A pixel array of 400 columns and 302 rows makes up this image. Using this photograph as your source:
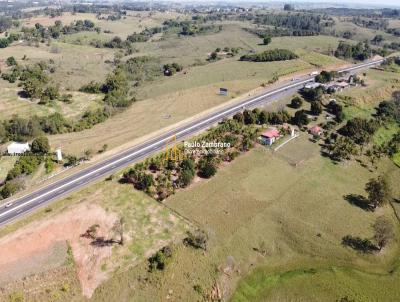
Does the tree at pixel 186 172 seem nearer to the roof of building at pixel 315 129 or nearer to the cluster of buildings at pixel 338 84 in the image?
the roof of building at pixel 315 129

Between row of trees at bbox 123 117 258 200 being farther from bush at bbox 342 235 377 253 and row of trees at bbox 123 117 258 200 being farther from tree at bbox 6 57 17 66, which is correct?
tree at bbox 6 57 17 66

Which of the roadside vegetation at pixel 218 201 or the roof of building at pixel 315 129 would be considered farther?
the roof of building at pixel 315 129

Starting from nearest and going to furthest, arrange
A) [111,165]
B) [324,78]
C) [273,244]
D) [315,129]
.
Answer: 1. [273,244]
2. [111,165]
3. [315,129]
4. [324,78]

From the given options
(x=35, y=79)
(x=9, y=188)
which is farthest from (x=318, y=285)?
(x=35, y=79)

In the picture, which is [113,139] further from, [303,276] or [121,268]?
[303,276]

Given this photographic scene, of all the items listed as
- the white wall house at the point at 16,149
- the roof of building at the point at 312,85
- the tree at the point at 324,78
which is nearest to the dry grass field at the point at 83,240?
the white wall house at the point at 16,149

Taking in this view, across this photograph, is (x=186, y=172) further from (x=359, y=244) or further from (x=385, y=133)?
(x=385, y=133)
